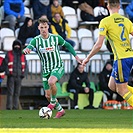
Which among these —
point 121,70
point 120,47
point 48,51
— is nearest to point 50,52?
point 48,51

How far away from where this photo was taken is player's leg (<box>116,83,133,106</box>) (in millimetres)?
14023

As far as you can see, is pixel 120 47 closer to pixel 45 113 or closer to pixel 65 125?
pixel 65 125

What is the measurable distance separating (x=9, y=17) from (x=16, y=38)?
0.85 meters

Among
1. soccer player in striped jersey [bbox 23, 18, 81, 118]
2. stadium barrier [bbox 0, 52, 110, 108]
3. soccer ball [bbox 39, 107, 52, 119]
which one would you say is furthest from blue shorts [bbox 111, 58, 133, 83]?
stadium barrier [bbox 0, 52, 110, 108]

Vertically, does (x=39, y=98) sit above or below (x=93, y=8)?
below

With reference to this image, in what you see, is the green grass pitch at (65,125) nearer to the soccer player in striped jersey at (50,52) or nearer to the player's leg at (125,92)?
the player's leg at (125,92)

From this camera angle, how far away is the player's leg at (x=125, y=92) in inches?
552

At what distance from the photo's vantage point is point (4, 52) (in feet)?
80.4

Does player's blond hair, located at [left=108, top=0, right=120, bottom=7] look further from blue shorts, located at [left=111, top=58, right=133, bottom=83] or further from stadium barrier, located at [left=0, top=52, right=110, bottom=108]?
stadium barrier, located at [left=0, top=52, right=110, bottom=108]

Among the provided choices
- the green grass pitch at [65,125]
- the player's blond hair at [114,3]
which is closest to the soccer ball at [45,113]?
the green grass pitch at [65,125]

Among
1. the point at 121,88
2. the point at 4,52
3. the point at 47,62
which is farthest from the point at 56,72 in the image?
the point at 4,52

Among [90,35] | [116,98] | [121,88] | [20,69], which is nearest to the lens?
[121,88]

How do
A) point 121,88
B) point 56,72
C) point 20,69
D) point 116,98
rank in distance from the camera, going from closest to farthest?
point 121,88
point 56,72
point 20,69
point 116,98

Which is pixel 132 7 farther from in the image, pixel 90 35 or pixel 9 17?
pixel 9 17
